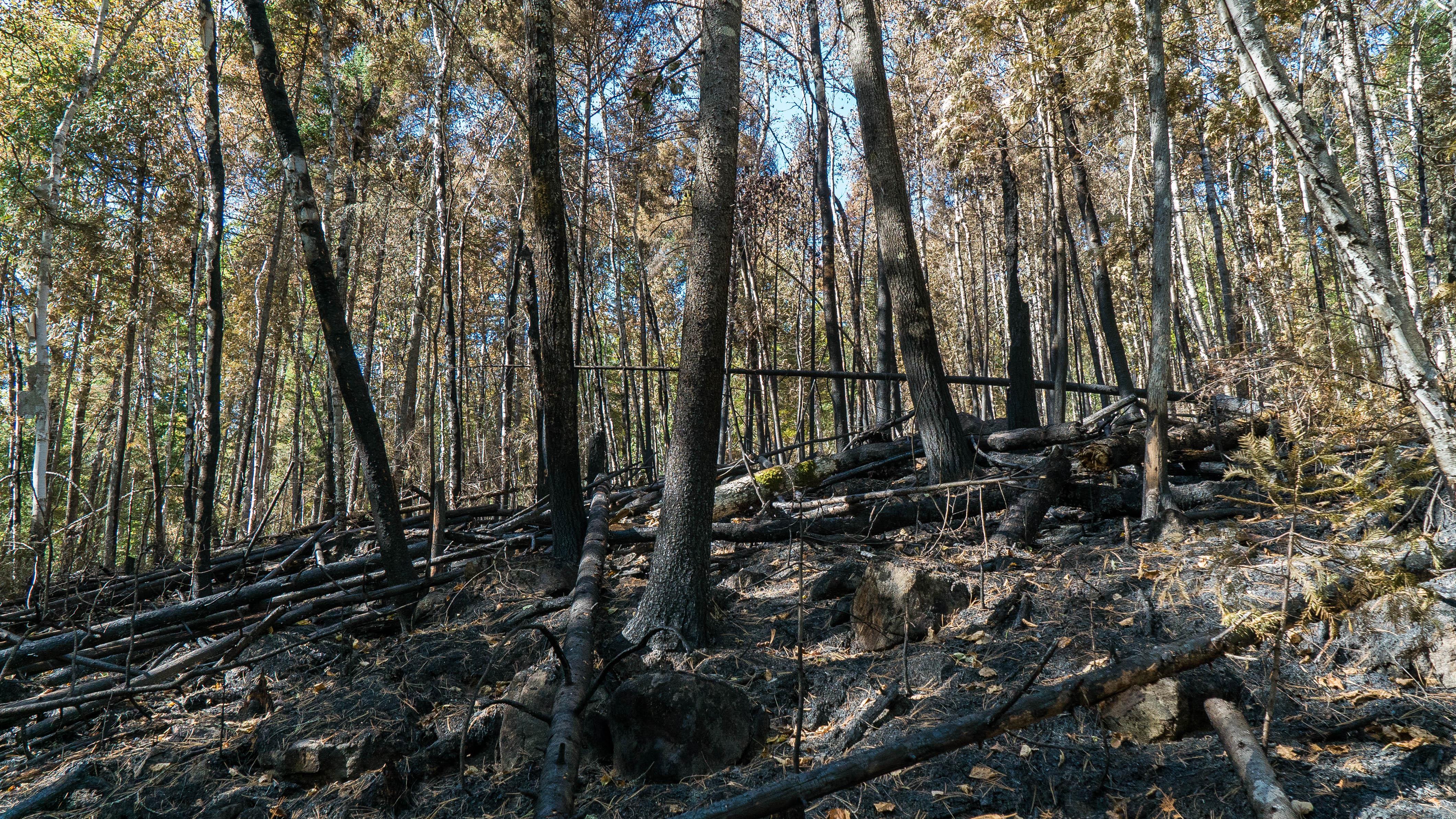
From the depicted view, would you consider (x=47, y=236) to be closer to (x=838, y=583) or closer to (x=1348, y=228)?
(x=838, y=583)

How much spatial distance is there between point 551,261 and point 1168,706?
15.4 ft

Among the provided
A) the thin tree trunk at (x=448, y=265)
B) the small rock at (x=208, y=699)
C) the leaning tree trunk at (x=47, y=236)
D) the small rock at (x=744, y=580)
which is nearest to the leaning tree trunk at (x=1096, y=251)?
the small rock at (x=744, y=580)

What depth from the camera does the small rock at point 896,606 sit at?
3936 millimetres

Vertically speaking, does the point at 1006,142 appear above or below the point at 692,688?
above

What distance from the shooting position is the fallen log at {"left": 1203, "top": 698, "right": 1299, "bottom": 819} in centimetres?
201

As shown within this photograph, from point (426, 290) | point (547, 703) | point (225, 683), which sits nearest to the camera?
point (547, 703)

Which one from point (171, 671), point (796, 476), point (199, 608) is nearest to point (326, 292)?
point (199, 608)

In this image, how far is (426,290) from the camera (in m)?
13.7

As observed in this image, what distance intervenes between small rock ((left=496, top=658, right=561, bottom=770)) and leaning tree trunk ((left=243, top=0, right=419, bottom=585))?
2.01 meters

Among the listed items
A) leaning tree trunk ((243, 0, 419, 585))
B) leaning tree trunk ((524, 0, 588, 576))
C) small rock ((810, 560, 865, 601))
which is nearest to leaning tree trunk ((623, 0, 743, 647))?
small rock ((810, 560, 865, 601))

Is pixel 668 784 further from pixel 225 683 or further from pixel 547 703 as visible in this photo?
pixel 225 683

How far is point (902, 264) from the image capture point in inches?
220

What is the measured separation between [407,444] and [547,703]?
7.30 metres

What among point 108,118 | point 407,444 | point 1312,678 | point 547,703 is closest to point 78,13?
point 108,118
